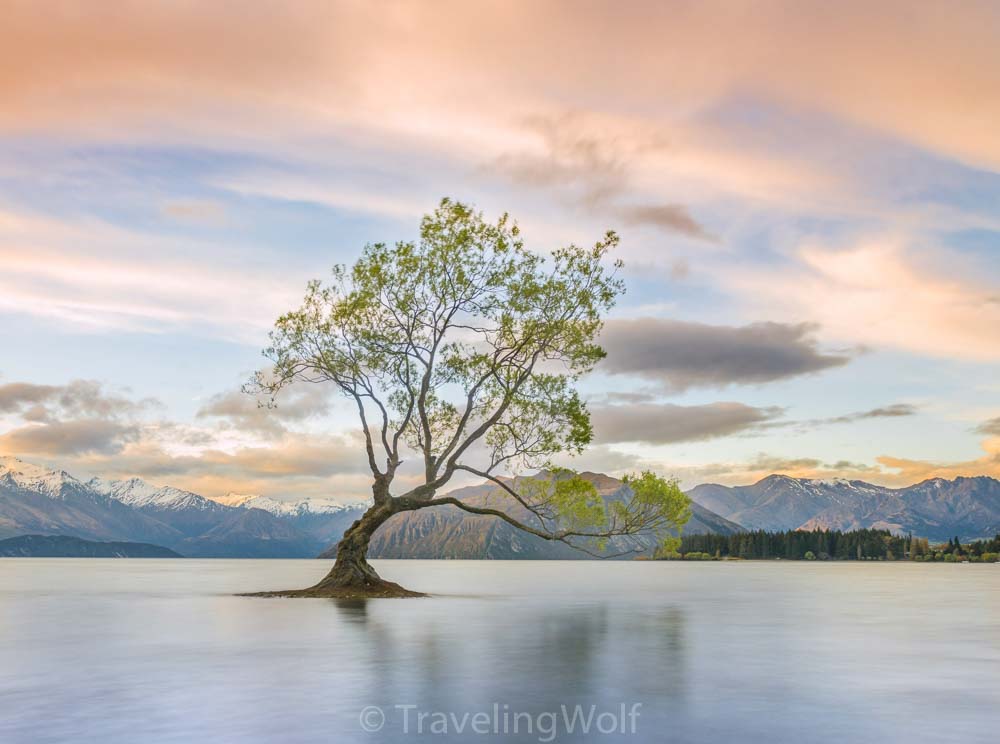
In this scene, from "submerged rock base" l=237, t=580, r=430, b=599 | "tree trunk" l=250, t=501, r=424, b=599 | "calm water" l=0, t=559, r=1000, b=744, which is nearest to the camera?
"calm water" l=0, t=559, r=1000, b=744

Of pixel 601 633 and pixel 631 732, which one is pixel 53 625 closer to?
pixel 601 633

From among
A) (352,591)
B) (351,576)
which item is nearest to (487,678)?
(351,576)

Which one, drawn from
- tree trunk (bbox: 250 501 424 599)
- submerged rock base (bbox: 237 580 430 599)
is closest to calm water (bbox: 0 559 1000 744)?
tree trunk (bbox: 250 501 424 599)

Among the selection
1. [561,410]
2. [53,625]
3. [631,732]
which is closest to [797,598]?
[561,410]

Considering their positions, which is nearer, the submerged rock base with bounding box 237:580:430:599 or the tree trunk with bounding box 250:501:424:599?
the tree trunk with bounding box 250:501:424:599

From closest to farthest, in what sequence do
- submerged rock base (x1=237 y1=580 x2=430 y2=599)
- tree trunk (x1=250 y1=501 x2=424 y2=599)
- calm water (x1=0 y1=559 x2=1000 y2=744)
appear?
1. calm water (x1=0 y1=559 x2=1000 y2=744)
2. tree trunk (x1=250 y1=501 x2=424 y2=599)
3. submerged rock base (x1=237 y1=580 x2=430 y2=599)

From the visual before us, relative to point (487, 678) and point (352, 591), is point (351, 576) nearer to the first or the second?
point (352, 591)

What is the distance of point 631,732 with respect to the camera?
19.8m

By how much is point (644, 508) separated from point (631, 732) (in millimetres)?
44180

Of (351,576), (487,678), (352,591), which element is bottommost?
(352,591)

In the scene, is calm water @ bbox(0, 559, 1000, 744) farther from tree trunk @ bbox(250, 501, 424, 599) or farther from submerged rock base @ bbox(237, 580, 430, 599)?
submerged rock base @ bbox(237, 580, 430, 599)

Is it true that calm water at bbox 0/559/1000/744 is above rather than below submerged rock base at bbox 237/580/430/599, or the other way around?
above

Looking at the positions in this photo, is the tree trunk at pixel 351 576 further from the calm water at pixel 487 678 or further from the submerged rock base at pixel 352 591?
the calm water at pixel 487 678

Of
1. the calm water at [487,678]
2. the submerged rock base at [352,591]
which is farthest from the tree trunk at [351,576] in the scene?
the calm water at [487,678]
